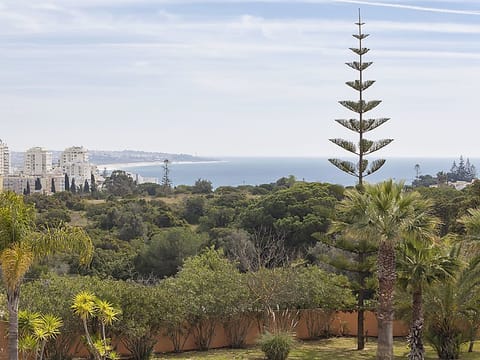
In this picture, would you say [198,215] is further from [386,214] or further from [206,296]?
[386,214]

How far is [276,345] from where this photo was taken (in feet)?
44.5

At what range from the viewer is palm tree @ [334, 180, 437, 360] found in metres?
12.0

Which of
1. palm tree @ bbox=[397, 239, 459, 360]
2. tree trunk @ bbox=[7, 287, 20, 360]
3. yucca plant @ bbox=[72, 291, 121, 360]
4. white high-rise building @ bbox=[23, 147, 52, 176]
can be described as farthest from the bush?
white high-rise building @ bbox=[23, 147, 52, 176]

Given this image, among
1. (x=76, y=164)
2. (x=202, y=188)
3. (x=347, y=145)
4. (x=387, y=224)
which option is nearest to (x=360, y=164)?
(x=347, y=145)

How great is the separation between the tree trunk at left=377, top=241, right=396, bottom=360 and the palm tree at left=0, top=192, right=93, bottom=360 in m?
5.58

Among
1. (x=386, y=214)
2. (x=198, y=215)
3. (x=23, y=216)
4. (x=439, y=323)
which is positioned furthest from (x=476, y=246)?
(x=198, y=215)

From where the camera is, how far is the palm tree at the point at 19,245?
9344 mm

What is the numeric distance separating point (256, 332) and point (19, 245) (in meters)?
7.80

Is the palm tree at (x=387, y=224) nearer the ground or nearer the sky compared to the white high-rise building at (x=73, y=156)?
nearer the ground

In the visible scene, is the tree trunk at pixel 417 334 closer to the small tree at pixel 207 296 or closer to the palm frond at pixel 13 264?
the small tree at pixel 207 296

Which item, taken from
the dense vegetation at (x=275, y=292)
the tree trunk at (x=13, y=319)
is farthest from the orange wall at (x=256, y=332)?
the tree trunk at (x=13, y=319)

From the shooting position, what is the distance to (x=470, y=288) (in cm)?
1311

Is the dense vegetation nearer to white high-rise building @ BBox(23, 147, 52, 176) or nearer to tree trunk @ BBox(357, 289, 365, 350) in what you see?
tree trunk @ BBox(357, 289, 365, 350)

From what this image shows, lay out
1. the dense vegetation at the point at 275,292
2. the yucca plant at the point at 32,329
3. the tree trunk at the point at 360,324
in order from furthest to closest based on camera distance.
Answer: the tree trunk at the point at 360,324
the dense vegetation at the point at 275,292
the yucca plant at the point at 32,329
